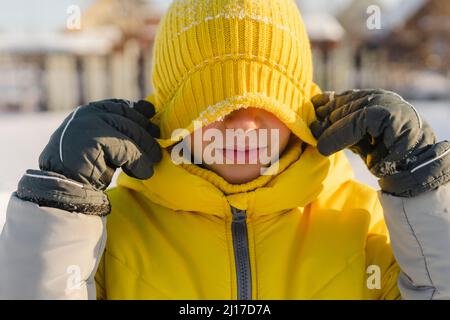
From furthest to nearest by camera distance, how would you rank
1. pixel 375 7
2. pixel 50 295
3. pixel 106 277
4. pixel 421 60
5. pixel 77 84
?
pixel 421 60
pixel 77 84
pixel 375 7
pixel 106 277
pixel 50 295

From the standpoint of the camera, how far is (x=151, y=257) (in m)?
0.97

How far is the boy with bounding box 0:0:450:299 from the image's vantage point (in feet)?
2.81

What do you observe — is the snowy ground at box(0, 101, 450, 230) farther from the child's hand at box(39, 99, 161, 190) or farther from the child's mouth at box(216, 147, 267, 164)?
the child's mouth at box(216, 147, 267, 164)


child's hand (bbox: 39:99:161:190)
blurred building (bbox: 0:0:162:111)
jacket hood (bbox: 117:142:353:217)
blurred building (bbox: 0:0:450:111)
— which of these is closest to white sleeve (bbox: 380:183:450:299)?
jacket hood (bbox: 117:142:353:217)

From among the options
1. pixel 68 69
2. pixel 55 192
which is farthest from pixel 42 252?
pixel 68 69

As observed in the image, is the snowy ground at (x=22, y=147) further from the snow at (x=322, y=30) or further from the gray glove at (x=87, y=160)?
the snow at (x=322, y=30)

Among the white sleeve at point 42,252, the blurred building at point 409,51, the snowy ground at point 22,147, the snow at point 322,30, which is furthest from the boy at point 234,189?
the snow at point 322,30

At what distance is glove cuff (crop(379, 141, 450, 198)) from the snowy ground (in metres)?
0.77

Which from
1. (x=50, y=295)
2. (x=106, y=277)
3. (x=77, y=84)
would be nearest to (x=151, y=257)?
(x=106, y=277)

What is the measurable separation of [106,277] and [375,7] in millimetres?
829

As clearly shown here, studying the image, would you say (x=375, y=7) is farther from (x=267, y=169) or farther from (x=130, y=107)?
(x=130, y=107)

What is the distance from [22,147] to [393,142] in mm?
3981

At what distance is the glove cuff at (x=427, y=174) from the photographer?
33.9 inches

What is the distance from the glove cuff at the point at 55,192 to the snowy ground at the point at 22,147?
19.4 inches
